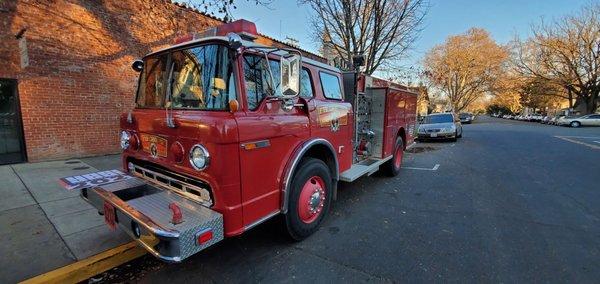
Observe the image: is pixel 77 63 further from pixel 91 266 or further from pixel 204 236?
→ pixel 204 236

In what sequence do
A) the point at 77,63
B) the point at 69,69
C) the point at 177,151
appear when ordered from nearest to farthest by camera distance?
the point at 177,151
the point at 69,69
the point at 77,63

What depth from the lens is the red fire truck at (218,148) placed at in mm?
2666

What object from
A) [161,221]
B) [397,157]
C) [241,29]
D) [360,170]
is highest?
[241,29]

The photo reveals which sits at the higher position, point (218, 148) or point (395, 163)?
point (218, 148)

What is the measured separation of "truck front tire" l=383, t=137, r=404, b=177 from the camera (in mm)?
7168

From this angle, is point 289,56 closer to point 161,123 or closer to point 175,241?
point 161,123

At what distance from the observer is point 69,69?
7863 mm

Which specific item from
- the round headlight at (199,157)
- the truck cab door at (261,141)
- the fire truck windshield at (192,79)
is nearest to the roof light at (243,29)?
the truck cab door at (261,141)

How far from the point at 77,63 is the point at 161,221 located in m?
7.64

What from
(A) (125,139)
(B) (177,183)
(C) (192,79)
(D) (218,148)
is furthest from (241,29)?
(A) (125,139)

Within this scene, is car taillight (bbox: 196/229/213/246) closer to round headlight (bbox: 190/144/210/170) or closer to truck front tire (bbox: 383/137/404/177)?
round headlight (bbox: 190/144/210/170)

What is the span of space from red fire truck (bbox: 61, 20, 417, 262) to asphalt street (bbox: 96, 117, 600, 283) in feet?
1.65

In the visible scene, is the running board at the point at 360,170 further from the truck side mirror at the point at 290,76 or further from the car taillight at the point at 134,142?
the car taillight at the point at 134,142

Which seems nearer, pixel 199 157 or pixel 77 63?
pixel 199 157
